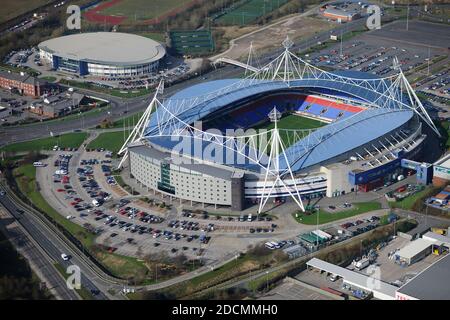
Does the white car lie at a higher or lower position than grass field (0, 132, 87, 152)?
lower

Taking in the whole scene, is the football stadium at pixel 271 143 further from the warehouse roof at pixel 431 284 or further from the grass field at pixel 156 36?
the grass field at pixel 156 36

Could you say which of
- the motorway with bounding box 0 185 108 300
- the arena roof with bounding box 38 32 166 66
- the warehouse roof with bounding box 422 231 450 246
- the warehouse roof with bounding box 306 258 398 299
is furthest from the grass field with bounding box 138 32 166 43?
the warehouse roof with bounding box 306 258 398 299

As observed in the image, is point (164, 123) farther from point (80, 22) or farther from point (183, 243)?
point (80, 22)

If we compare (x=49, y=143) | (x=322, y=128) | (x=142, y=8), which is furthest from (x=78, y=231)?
(x=142, y=8)

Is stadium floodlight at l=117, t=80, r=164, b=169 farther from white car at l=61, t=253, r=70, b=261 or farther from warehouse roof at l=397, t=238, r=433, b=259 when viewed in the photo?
warehouse roof at l=397, t=238, r=433, b=259
